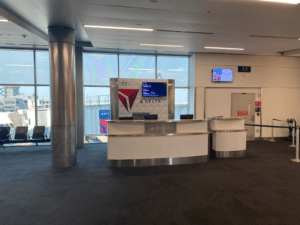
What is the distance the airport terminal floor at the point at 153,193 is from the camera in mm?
2859

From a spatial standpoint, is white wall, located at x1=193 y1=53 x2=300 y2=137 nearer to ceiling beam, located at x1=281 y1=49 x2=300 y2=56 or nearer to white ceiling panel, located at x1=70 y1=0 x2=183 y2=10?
ceiling beam, located at x1=281 y1=49 x2=300 y2=56

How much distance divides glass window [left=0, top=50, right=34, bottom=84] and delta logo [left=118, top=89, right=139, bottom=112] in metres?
3.86

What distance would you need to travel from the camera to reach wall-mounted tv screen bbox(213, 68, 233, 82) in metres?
8.66

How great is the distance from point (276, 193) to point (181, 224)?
6.97 ft

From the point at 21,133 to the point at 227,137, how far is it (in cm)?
754

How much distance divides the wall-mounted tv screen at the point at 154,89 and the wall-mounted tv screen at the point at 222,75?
2.54 meters

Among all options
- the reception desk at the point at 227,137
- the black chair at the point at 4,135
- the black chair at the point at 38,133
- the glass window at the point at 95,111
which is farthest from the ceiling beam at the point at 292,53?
the black chair at the point at 4,135

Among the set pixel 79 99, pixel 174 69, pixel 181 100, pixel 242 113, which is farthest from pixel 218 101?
pixel 79 99

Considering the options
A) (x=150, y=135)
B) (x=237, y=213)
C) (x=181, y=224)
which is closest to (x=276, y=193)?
(x=237, y=213)

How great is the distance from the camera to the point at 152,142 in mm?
5301

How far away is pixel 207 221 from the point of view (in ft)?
8.98

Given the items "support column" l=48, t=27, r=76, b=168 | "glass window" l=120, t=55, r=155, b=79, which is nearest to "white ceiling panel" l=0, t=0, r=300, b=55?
"support column" l=48, t=27, r=76, b=168

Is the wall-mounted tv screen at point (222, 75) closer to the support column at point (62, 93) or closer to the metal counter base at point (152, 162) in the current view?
the metal counter base at point (152, 162)

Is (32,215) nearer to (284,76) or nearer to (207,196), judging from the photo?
(207,196)
